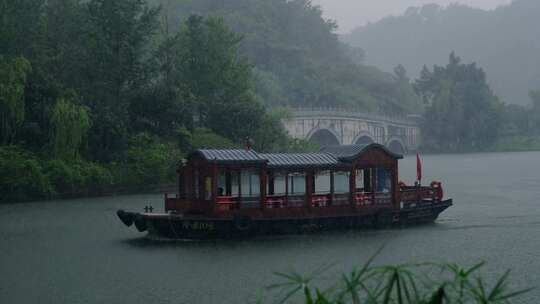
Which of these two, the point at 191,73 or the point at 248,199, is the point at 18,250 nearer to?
the point at 248,199

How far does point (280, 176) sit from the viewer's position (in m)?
23.7

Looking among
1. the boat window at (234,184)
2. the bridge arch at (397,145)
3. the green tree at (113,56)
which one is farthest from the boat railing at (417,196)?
the bridge arch at (397,145)

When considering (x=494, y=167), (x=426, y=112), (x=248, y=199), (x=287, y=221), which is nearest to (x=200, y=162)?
(x=248, y=199)

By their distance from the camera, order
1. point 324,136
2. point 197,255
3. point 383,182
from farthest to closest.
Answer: point 324,136 → point 383,182 → point 197,255

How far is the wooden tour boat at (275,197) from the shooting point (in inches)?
867

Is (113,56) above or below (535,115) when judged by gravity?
below

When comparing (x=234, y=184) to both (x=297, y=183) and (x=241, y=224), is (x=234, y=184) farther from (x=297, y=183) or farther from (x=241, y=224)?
(x=241, y=224)

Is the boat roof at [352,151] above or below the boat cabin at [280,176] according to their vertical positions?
above

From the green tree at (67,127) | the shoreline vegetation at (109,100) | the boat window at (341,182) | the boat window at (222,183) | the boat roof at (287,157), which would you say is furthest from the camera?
the green tree at (67,127)

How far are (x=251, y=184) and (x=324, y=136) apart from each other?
64852 millimetres

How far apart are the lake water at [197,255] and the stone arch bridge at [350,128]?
4524cm

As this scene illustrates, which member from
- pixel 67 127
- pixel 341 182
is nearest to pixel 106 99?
pixel 67 127

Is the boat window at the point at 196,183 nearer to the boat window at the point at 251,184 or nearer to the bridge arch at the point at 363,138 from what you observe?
the boat window at the point at 251,184

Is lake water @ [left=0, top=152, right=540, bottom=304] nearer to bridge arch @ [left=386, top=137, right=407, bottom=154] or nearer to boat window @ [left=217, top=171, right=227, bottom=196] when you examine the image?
boat window @ [left=217, top=171, right=227, bottom=196]
